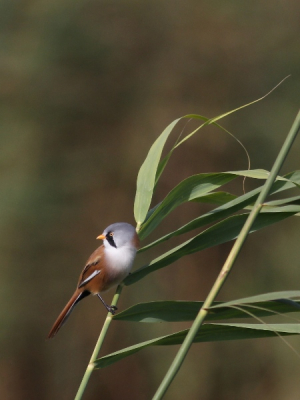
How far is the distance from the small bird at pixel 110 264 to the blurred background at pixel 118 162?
131 inches

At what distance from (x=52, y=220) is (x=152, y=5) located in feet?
7.72

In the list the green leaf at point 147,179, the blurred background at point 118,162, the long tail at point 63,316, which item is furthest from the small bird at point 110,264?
the blurred background at point 118,162

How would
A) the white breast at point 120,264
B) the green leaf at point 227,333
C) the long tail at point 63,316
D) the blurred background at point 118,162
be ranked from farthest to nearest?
the blurred background at point 118,162 < the white breast at point 120,264 < the long tail at point 63,316 < the green leaf at point 227,333

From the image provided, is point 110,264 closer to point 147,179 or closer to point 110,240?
point 110,240

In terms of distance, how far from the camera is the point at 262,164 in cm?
538

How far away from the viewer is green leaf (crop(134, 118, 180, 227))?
1429 millimetres

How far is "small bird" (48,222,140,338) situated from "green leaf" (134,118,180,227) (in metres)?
0.26

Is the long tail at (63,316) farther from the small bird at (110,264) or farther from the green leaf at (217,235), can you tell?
the green leaf at (217,235)

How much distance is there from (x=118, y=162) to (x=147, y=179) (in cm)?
432

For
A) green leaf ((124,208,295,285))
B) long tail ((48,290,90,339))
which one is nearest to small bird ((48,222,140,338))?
long tail ((48,290,90,339))

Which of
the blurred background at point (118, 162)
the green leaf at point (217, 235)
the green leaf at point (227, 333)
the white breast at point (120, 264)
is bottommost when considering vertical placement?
the green leaf at point (227, 333)

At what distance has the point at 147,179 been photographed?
1.45m

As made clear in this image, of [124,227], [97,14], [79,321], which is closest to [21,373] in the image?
[79,321]

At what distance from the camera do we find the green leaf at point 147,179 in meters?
1.43
